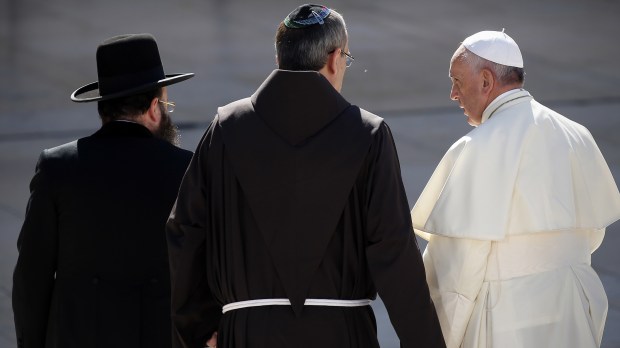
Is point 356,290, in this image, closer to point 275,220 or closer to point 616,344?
point 275,220

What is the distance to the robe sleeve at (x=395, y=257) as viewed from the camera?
2.63 meters

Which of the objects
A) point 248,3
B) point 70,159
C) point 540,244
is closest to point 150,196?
point 70,159

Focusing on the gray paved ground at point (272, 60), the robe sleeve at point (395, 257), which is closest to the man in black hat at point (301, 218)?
the robe sleeve at point (395, 257)

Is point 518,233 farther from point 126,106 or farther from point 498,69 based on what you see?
point 126,106

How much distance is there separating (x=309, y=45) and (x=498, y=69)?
665mm

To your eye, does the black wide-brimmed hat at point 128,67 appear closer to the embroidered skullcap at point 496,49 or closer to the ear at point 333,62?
the ear at point 333,62

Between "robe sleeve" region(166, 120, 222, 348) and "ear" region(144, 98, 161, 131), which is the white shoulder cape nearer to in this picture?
"robe sleeve" region(166, 120, 222, 348)

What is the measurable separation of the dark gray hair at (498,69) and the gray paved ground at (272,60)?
2.98 m

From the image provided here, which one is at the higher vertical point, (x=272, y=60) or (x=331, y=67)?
(x=331, y=67)

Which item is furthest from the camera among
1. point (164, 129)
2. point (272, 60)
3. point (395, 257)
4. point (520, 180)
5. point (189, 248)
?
point (272, 60)

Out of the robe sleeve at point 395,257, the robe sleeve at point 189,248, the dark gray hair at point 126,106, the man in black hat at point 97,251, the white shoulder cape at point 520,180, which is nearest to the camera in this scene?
the robe sleeve at point 395,257

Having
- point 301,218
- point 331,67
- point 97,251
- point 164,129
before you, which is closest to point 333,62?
point 331,67

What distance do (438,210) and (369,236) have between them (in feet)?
1.45

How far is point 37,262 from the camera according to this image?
305 centimetres
